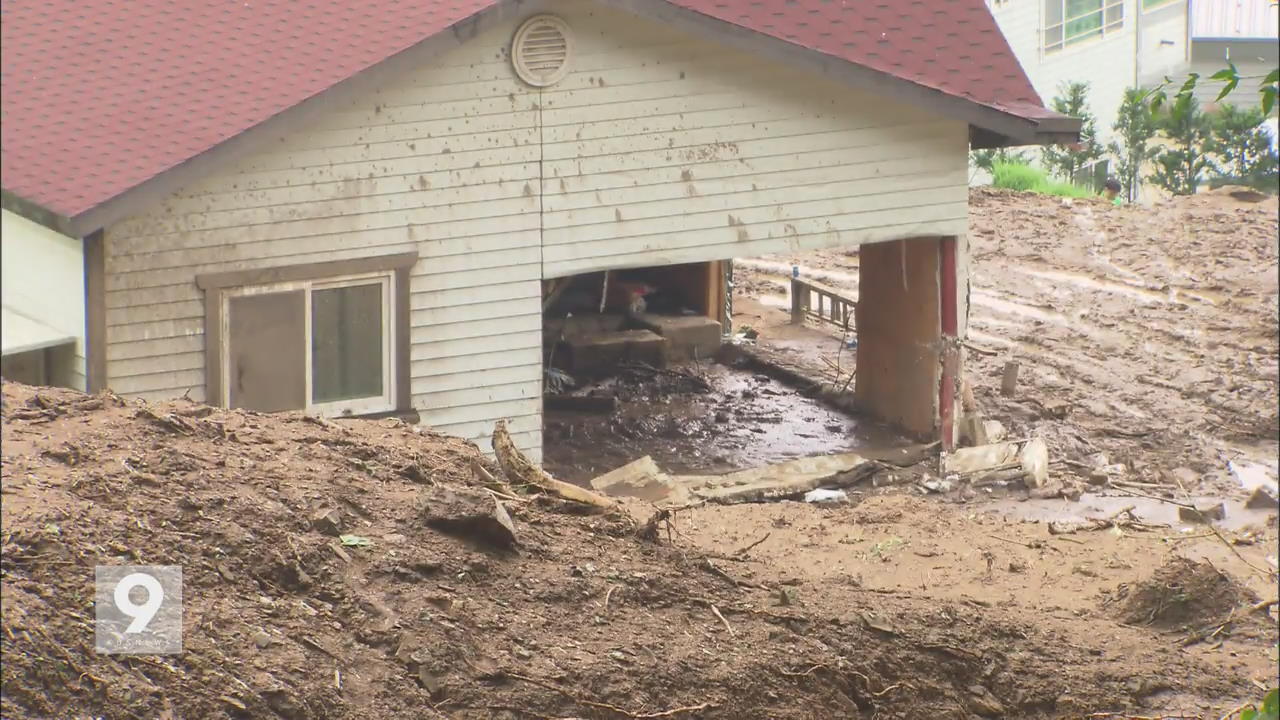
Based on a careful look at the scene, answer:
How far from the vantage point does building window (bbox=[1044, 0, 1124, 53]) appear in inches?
994

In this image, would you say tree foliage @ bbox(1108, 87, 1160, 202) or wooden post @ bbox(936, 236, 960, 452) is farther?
tree foliage @ bbox(1108, 87, 1160, 202)

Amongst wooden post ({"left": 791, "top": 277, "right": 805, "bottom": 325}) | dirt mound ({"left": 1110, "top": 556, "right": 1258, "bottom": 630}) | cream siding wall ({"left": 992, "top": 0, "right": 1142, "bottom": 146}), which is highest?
cream siding wall ({"left": 992, "top": 0, "right": 1142, "bottom": 146})

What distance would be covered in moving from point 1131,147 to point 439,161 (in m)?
19.2

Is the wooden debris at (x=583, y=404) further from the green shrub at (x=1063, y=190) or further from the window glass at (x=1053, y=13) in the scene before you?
the green shrub at (x=1063, y=190)

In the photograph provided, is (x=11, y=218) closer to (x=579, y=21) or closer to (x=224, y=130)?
(x=224, y=130)

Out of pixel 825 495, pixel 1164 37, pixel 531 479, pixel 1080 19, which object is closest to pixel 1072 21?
pixel 1080 19

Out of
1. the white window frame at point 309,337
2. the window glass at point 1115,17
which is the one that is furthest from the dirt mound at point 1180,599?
the window glass at point 1115,17

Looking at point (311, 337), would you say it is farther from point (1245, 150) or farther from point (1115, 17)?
point (1245, 150)

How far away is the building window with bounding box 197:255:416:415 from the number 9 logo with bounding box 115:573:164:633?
6.68 metres

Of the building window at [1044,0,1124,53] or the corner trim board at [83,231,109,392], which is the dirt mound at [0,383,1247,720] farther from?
the building window at [1044,0,1124,53]

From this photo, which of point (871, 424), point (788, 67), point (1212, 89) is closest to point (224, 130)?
point (788, 67)

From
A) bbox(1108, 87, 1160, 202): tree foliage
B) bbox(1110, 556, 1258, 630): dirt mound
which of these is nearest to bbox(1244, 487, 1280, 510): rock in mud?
bbox(1110, 556, 1258, 630): dirt mound

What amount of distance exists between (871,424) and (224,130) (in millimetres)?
7485

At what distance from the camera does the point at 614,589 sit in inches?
247
